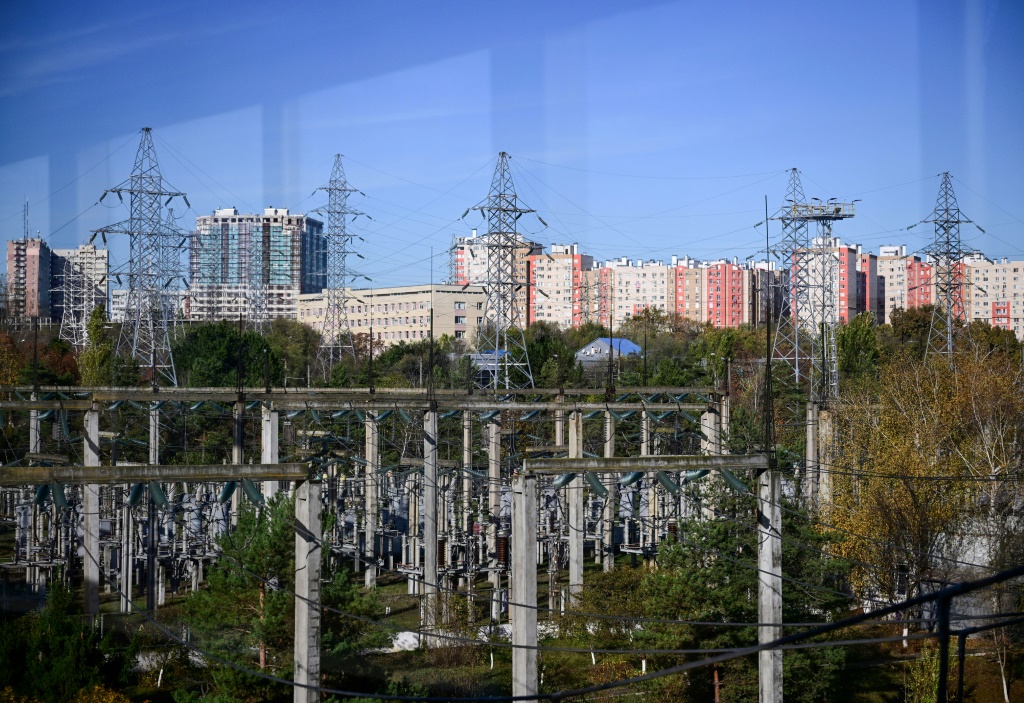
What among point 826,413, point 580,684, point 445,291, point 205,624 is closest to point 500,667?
point 580,684

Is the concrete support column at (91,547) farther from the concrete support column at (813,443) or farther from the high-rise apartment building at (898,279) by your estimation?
the high-rise apartment building at (898,279)

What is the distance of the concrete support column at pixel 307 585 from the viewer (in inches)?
215

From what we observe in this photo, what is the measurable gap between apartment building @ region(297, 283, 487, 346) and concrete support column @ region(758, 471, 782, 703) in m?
31.2

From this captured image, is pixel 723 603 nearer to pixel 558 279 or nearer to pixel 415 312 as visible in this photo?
pixel 415 312

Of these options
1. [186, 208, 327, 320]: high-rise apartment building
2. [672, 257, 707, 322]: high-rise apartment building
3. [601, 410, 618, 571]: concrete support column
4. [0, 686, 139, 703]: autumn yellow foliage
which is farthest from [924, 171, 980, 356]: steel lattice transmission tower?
[672, 257, 707, 322]: high-rise apartment building

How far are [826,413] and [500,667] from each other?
22.5ft

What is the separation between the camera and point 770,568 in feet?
19.6

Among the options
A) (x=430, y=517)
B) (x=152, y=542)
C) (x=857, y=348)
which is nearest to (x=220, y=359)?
(x=430, y=517)

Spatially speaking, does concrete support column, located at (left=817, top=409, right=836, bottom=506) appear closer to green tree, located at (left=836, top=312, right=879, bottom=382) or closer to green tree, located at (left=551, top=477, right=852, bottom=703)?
green tree, located at (left=551, top=477, right=852, bottom=703)

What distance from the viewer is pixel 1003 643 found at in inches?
390

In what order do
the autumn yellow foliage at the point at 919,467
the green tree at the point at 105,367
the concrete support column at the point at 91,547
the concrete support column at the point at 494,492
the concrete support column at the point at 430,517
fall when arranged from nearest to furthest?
1. the concrete support column at the point at 91,547
2. the autumn yellow foliage at the point at 919,467
3. the concrete support column at the point at 430,517
4. the concrete support column at the point at 494,492
5. the green tree at the point at 105,367

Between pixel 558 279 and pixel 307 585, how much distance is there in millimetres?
54369

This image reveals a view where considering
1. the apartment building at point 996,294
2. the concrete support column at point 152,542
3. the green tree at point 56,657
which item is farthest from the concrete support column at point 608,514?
the apartment building at point 996,294

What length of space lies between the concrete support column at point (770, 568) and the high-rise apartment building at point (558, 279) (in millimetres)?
47655
